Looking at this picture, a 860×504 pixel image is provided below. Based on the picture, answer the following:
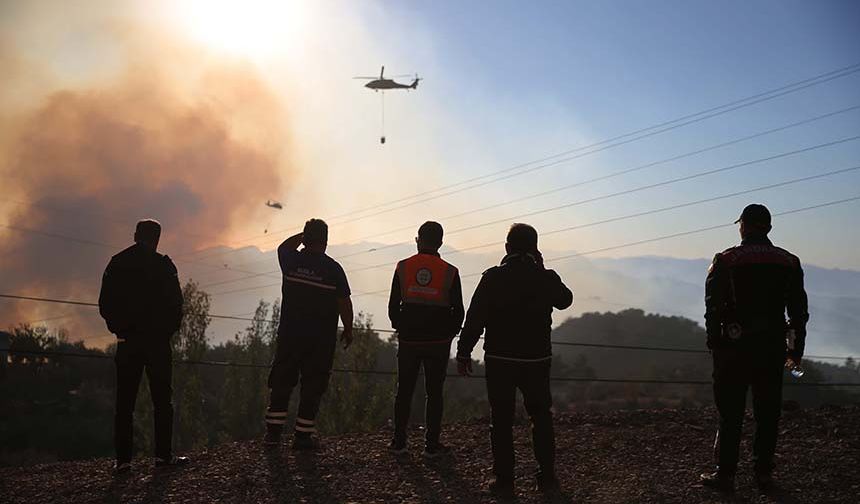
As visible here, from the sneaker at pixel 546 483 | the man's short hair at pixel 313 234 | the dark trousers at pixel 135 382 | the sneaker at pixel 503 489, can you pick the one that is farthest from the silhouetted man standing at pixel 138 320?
the sneaker at pixel 546 483

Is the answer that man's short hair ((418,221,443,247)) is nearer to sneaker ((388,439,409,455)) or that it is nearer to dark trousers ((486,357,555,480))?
dark trousers ((486,357,555,480))

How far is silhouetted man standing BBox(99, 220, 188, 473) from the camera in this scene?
7660mm

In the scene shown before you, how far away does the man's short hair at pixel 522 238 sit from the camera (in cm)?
659

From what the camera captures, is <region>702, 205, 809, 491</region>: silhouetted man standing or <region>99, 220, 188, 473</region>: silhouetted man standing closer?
<region>702, 205, 809, 491</region>: silhouetted man standing

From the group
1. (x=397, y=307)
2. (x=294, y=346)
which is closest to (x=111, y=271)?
(x=294, y=346)

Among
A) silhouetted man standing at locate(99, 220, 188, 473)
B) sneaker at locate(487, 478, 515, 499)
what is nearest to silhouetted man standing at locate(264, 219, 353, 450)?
silhouetted man standing at locate(99, 220, 188, 473)

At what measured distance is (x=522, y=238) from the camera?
6594 millimetres

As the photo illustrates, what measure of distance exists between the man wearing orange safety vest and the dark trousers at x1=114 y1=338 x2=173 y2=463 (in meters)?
2.44

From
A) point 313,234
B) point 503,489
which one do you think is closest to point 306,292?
point 313,234

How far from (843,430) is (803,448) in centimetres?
94

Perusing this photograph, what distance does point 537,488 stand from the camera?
6695 mm

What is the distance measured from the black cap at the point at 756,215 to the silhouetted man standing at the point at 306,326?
→ 168 inches

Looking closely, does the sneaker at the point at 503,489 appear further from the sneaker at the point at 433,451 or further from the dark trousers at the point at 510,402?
the sneaker at the point at 433,451

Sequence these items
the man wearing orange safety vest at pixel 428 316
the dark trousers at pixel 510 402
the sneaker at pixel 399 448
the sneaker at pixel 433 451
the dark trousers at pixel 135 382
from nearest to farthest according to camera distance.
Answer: the dark trousers at pixel 510 402, the dark trousers at pixel 135 382, the man wearing orange safety vest at pixel 428 316, the sneaker at pixel 433 451, the sneaker at pixel 399 448
